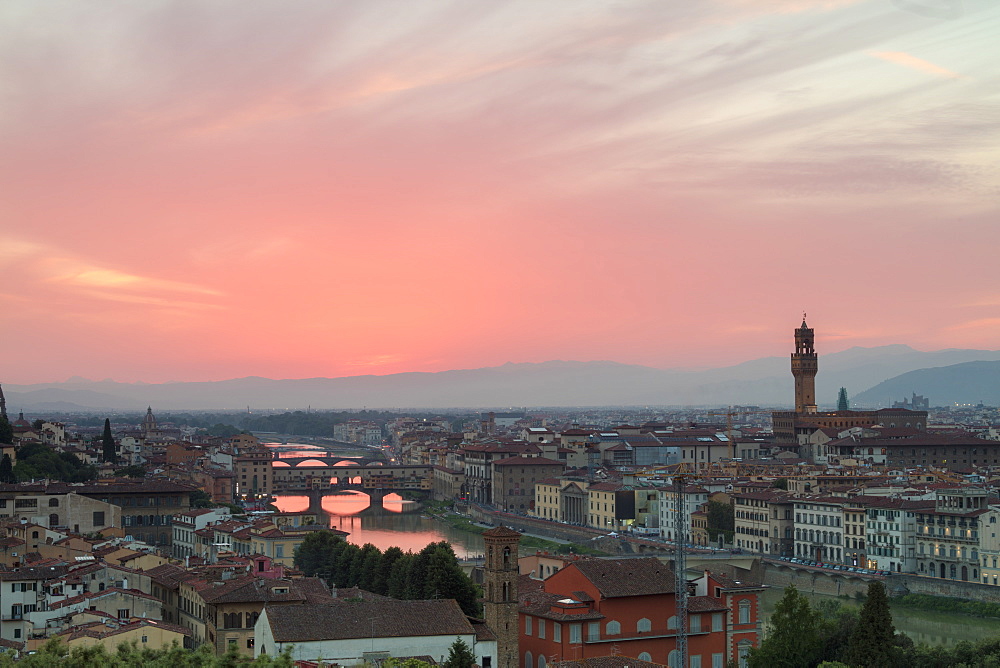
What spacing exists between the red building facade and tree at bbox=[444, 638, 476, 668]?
92.8 inches

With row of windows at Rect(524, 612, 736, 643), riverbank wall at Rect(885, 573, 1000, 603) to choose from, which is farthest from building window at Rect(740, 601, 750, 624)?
riverbank wall at Rect(885, 573, 1000, 603)

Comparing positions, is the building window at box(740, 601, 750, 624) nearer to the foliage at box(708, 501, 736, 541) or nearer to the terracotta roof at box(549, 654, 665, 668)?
the terracotta roof at box(549, 654, 665, 668)

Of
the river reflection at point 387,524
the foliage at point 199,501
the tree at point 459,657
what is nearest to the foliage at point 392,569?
the tree at point 459,657

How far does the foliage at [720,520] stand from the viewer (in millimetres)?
38125

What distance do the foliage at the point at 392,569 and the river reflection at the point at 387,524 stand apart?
29.8 ft

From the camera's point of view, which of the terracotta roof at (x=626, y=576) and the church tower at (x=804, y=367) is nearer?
the terracotta roof at (x=626, y=576)

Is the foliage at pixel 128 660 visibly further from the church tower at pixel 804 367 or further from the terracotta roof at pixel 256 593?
the church tower at pixel 804 367

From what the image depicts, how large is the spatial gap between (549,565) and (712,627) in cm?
526

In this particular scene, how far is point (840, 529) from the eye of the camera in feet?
109

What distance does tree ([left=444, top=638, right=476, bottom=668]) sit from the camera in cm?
1402

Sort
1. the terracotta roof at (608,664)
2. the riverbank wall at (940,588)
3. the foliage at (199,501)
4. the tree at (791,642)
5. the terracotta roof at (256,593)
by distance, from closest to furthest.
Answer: the terracotta roof at (608,664) < the terracotta roof at (256,593) < the tree at (791,642) < the riverbank wall at (940,588) < the foliage at (199,501)

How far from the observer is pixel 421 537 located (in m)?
43.2

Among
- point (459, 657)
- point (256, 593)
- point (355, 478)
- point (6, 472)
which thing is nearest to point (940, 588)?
point (256, 593)

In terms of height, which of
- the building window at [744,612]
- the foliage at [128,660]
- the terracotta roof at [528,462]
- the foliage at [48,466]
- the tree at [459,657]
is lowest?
the building window at [744,612]
